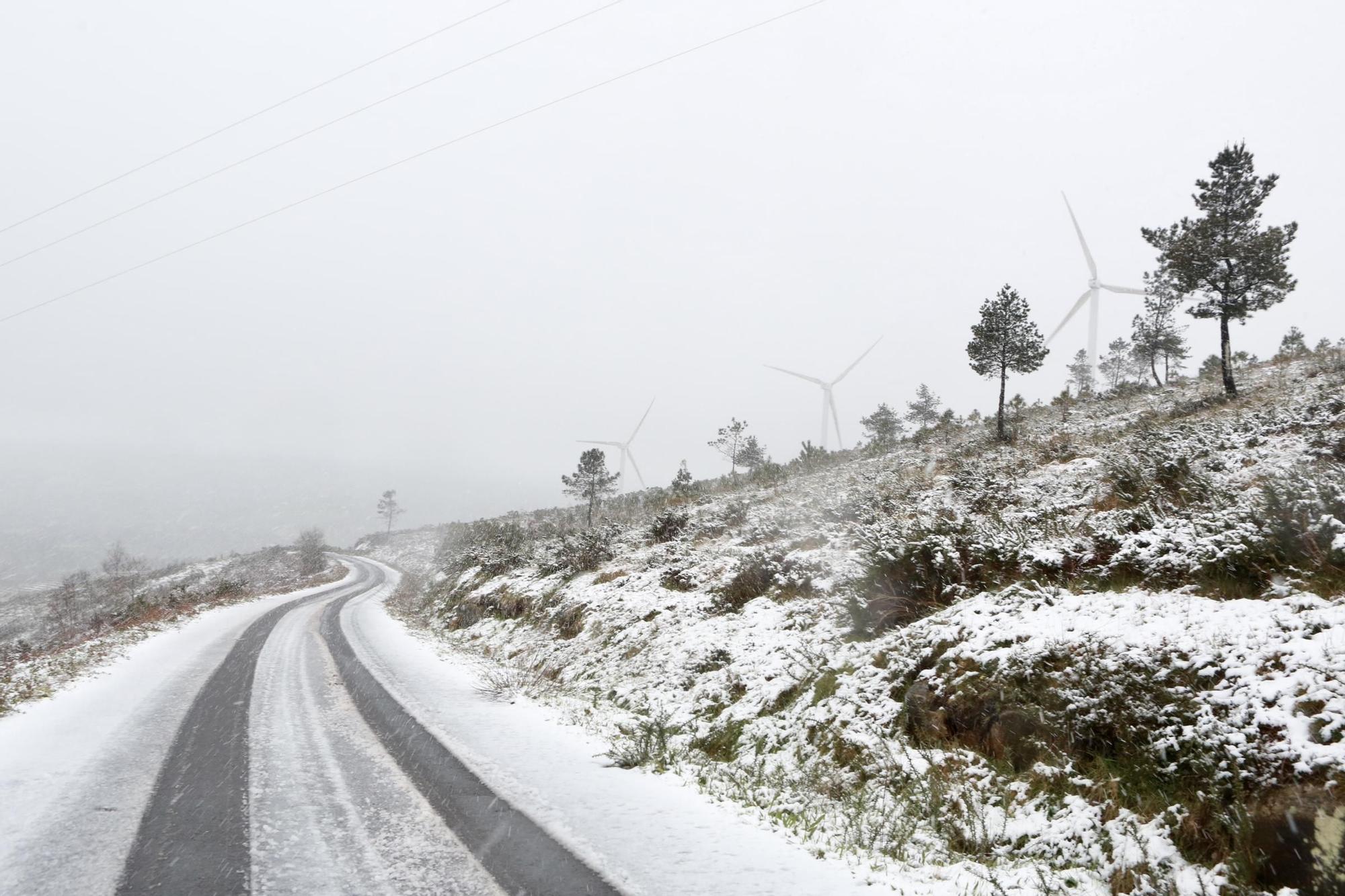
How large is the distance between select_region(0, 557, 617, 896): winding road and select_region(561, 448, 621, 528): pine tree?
36063mm

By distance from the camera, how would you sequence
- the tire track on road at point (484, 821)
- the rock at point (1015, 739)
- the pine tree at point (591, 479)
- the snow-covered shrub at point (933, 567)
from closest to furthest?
the tire track on road at point (484, 821) < the rock at point (1015, 739) < the snow-covered shrub at point (933, 567) < the pine tree at point (591, 479)

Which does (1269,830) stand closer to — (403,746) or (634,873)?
(634,873)

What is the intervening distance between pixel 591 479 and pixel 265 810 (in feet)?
133

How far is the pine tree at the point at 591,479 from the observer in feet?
150

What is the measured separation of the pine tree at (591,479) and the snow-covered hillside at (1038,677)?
31.5 meters

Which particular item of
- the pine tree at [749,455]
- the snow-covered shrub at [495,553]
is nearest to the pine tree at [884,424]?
the pine tree at [749,455]

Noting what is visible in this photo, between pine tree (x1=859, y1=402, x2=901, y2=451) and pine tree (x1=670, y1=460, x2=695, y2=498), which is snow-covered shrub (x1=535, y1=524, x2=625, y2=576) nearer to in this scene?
pine tree (x1=670, y1=460, x2=695, y2=498)

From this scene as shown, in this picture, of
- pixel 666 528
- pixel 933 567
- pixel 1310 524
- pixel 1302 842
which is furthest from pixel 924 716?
pixel 666 528

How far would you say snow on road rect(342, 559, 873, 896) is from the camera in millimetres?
4336

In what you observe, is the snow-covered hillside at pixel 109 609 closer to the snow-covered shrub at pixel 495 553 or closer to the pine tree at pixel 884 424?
the snow-covered shrub at pixel 495 553

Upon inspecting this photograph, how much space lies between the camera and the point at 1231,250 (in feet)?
83.2

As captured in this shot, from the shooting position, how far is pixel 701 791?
6.34 meters

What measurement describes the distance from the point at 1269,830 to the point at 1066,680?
170 centimetres

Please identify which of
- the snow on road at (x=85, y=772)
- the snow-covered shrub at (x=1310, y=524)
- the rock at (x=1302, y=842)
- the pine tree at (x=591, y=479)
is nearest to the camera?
the rock at (x=1302, y=842)
